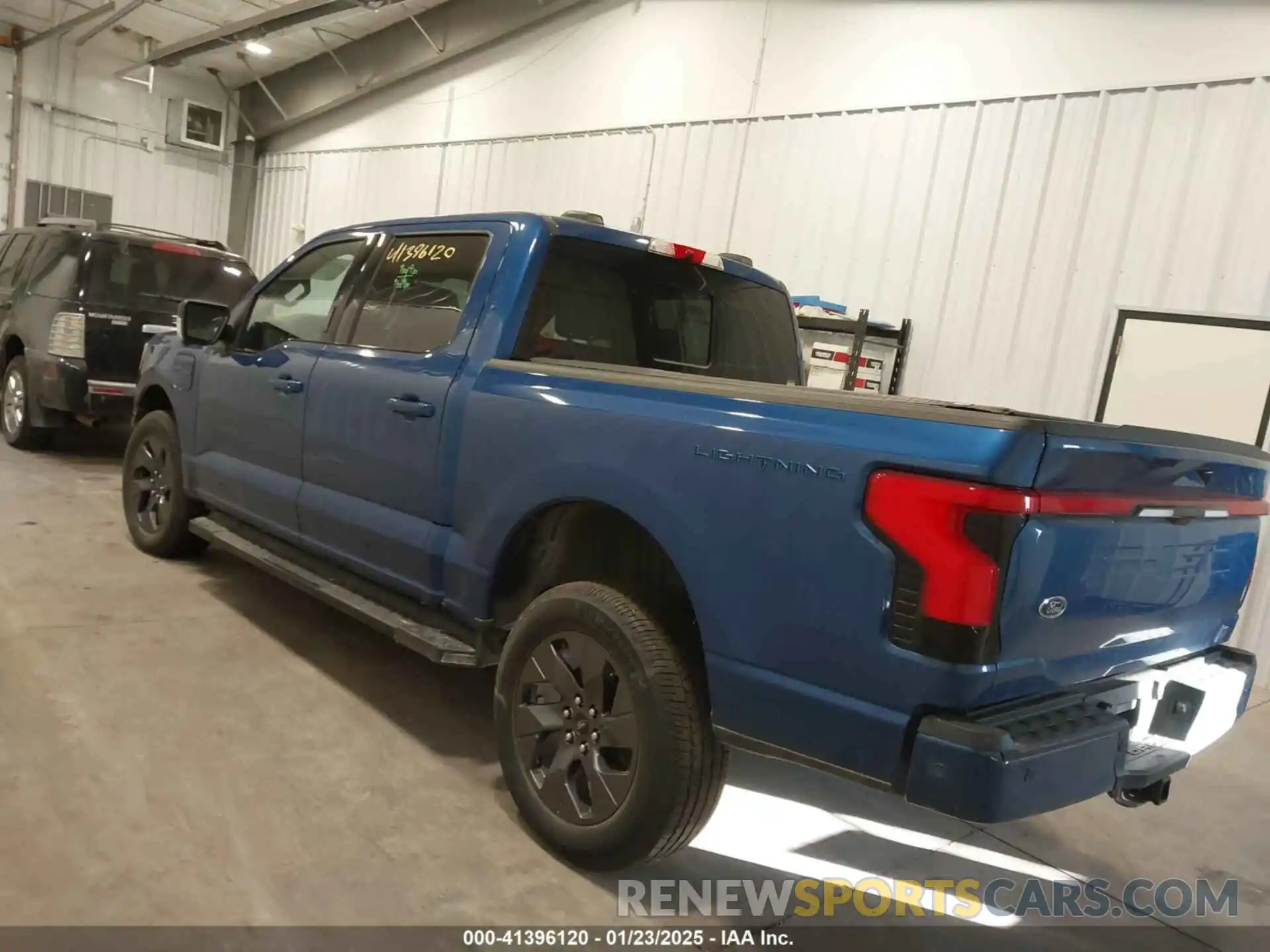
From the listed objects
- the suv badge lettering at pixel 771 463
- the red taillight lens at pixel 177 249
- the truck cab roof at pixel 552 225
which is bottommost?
the suv badge lettering at pixel 771 463

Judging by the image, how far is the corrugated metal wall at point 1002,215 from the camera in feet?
17.6

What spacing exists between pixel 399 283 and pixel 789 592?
2192 millimetres

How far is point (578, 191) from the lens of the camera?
9227 mm

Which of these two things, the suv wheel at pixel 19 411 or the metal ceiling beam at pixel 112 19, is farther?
the metal ceiling beam at pixel 112 19

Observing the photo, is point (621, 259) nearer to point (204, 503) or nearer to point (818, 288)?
point (204, 503)

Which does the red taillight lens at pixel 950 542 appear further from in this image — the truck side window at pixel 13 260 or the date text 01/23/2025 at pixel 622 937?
the truck side window at pixel 13 260

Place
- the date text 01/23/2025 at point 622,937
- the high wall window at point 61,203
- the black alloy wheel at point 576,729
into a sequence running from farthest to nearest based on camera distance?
the high wall window at point 61,203 → the black alloy wheel at point 576,729 → the date text 01/23/2025 at point 622,937

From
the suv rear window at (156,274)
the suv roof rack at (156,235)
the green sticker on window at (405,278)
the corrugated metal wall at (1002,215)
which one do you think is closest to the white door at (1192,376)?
the corrugated metal wall at (1002,215)

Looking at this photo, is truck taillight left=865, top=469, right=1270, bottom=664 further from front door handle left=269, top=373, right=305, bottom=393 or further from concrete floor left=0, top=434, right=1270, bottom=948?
front door handle left=269, top=373, right=305, bottom=393

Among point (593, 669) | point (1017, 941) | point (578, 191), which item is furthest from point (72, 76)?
point (1017, 941)

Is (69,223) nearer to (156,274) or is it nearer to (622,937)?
(156,274)

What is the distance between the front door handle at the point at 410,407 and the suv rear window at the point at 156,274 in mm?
4770

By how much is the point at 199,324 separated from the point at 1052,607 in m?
4.15

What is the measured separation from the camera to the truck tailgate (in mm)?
1756
